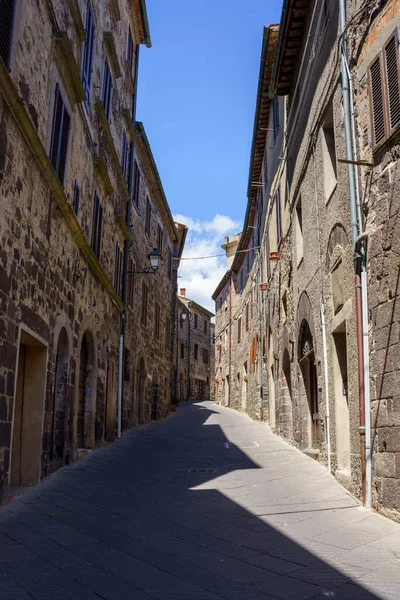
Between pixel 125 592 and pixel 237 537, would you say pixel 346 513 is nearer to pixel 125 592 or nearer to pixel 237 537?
pixel 237 537

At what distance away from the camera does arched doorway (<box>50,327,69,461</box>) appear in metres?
8.69

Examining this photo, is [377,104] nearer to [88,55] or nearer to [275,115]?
[88,55]

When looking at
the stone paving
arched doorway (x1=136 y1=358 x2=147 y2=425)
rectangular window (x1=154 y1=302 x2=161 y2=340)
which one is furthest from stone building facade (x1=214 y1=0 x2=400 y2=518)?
rectangular window (x1=154 y1=302 x2=161 y2=340)

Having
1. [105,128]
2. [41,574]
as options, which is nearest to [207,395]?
[105,128]

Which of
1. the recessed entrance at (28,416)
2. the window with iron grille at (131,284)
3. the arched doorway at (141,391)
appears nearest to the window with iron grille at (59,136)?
the recessed entrance at (28,416)

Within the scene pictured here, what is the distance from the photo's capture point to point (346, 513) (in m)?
6.13

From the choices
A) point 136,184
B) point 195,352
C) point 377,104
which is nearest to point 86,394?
point 377,104

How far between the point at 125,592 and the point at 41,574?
695mm

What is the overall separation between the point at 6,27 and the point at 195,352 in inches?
1526

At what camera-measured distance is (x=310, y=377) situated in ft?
35.2

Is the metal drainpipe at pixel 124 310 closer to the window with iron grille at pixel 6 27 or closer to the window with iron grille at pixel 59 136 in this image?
the window with iron grille at pixel 59 136

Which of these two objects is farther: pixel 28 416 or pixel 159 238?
pixel 159 238

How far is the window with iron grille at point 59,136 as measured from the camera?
26.2ft

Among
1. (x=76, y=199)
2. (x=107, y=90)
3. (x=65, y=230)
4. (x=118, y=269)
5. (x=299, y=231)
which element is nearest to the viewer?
(x=65, y=230)
